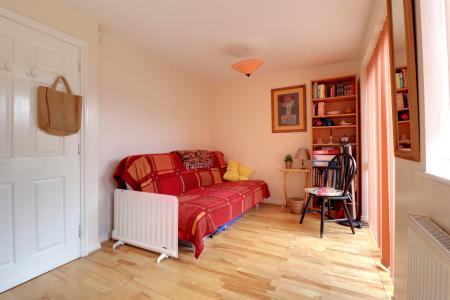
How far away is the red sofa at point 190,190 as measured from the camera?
80.5 inches

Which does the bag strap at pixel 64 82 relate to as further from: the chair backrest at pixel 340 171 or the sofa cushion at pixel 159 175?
the chair backrest at pixel 340 171

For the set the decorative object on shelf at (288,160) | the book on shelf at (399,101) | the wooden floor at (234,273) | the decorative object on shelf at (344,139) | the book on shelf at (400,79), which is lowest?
the wooden floor at (234,273)

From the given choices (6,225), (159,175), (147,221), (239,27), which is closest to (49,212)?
(6,225)

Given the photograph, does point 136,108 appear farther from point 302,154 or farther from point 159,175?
point 302,154

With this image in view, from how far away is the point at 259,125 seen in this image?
13.4 feet

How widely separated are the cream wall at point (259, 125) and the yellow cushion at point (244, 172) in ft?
0.99

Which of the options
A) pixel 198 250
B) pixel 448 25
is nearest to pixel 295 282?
pixel 198 250

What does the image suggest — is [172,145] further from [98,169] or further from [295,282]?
[295,282]

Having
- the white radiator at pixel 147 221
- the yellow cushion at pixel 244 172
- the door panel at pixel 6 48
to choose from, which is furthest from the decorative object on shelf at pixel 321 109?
the door panel at pixel 6 48

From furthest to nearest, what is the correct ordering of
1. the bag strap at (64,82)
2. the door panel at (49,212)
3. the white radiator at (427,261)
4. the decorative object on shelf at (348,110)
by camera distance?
1. the decorative object on shelf at (348,110)
2. the bag strap at (64,82)
3. the door panel at (49,212)
4. the white radiator at (427,261)

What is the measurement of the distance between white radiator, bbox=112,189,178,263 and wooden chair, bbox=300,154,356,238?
1685mm

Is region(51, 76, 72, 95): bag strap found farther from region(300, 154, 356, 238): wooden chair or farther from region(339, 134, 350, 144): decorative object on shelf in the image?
region(339, 134, 350, 144): decorative object on shelf

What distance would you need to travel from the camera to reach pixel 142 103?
117 inches

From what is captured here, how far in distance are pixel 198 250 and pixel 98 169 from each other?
4.62ft
